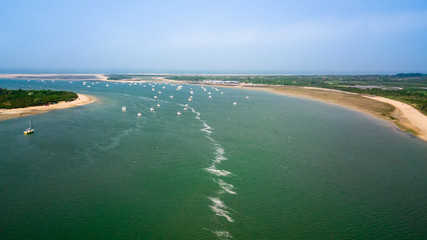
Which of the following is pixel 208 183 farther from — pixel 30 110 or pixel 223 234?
pixel 30 110

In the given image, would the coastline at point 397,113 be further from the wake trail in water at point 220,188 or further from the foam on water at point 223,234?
the foam on water at point 223,234

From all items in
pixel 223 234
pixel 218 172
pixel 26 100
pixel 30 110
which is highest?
pixel 26 100

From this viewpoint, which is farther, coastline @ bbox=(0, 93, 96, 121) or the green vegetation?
the green vegetation

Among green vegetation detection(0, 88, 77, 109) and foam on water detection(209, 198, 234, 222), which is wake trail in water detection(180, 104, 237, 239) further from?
green vegetation detection(0, 88, 77, 109)

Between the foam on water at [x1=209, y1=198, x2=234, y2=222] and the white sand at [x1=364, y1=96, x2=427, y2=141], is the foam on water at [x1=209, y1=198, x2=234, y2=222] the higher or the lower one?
the lower one

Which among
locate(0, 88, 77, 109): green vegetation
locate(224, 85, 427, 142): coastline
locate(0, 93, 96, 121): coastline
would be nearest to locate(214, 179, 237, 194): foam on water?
locate(224, 85, 427, 142): coastline

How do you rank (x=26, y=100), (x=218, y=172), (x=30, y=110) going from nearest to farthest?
1. (x=218, y=172)
2. (x=30, y=110)
3. (x=26, y=100)

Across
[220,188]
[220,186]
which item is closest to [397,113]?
[220,186]

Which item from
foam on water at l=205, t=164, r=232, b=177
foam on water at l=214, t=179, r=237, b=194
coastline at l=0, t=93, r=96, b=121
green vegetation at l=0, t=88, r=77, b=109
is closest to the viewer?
foam on water at l=214, t=179, r=237, b=194

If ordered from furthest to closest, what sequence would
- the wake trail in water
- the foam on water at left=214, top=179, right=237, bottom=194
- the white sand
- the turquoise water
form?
the white sand < the foam on water at left=214, top=179, right=237, bottom=194 < the wake trail in water < the turquoise water
